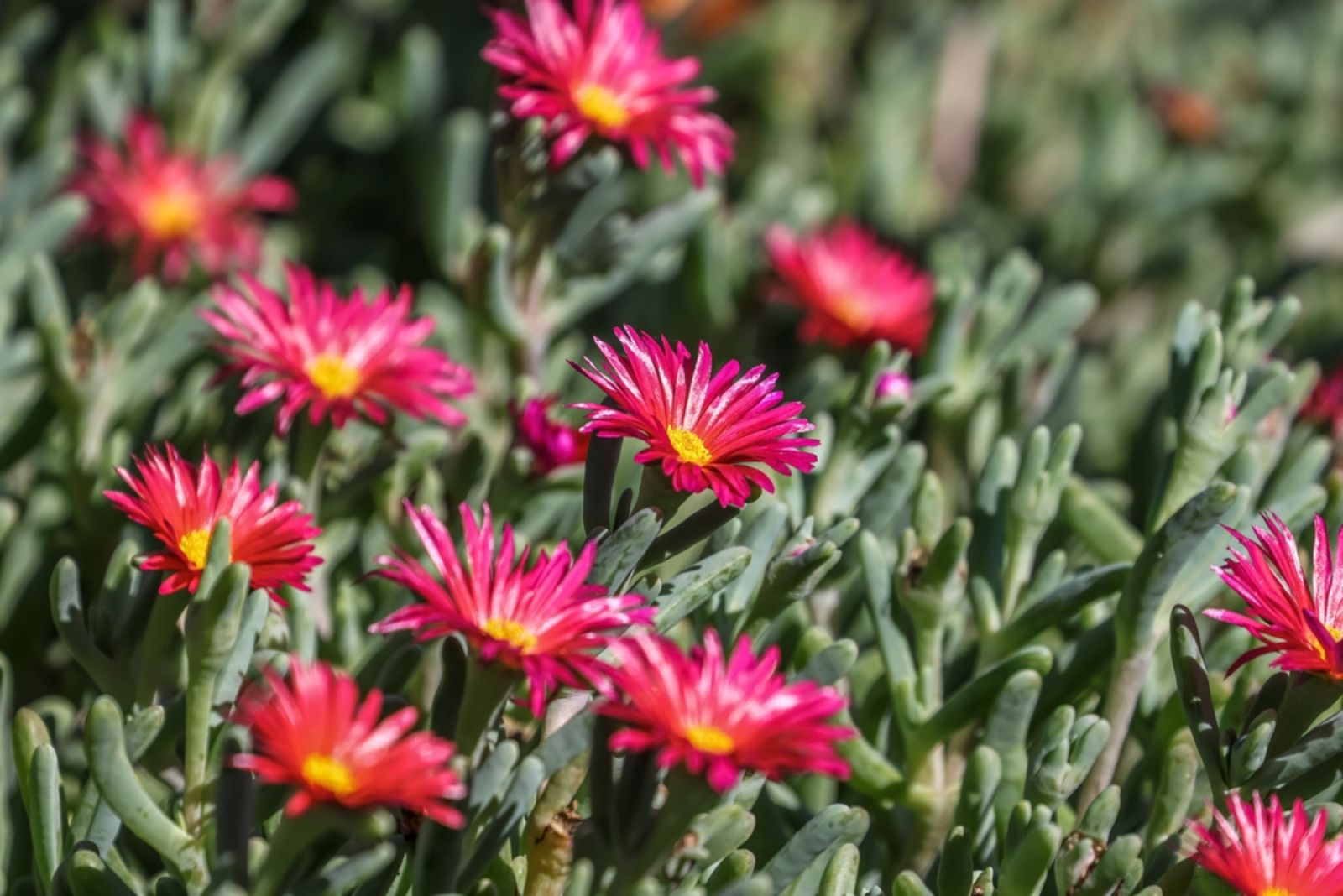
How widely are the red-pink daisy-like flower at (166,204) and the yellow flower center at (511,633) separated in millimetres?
762

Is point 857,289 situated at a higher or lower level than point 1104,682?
higher

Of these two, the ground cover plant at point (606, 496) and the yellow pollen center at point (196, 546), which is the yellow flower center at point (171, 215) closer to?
the ground cover plant at point (606, 496)

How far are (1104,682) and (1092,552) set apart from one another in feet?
0.49

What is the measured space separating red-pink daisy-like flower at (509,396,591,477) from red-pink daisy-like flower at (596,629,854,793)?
0.33 metres

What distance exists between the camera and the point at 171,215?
1312mm

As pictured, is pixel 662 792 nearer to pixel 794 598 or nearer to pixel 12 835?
pixel 794 598

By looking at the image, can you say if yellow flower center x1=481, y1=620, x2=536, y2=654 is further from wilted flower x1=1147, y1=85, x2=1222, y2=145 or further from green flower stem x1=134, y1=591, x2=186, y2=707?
wilted flower x1=1147, y1=85, x2=1222, y2=145

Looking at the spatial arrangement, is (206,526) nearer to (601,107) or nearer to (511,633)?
(511,633)

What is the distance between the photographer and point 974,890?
2.47ft

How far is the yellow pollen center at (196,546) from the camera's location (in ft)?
2.30

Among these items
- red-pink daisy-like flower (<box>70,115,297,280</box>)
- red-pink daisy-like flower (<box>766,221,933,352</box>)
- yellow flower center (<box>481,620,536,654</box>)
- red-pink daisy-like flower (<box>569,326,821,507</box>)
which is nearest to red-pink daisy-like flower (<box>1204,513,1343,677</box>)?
red-pink daisy-like flower (<box>569,326,821,507</box>)

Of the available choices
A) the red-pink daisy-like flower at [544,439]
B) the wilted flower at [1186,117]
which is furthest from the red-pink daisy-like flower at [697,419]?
the wilted flower at [1186,117]

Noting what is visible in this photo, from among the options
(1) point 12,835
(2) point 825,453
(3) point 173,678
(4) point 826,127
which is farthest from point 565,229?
(4) point 826,127

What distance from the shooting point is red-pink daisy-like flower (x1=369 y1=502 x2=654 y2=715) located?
0.61 meters
